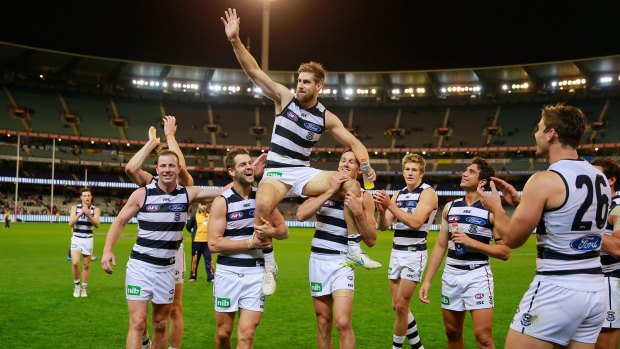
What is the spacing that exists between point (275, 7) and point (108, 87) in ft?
116

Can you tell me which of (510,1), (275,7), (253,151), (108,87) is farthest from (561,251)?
(108,87)

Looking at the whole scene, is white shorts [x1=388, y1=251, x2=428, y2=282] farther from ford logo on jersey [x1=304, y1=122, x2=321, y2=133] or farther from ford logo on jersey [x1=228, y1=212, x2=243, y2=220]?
ford logo on jersey [x1=228, y1=212, x2=243, y2=220]

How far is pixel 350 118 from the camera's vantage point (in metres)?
73.9

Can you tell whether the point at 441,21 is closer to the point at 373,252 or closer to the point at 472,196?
the point at 373,252

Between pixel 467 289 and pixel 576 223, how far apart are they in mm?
2747

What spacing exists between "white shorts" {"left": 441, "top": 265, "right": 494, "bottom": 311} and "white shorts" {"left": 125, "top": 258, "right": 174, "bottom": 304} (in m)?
3.53

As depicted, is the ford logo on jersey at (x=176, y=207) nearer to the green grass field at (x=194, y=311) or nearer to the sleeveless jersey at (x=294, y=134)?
the sleeveless jersey at (x=294, y=134)

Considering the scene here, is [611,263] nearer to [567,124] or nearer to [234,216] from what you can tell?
[567,124]

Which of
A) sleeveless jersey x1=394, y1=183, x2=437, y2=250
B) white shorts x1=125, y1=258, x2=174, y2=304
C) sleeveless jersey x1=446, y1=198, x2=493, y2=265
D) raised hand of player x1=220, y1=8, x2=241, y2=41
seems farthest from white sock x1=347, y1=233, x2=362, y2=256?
raised hand of player x1=220, y1=8, x2=241, y2=41

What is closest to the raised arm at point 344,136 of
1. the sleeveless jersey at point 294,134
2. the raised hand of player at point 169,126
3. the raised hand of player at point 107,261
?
the sleeveless jersey at point 294,134

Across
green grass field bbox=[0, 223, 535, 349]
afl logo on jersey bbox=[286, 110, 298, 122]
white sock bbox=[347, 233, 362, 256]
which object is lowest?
green grass field bbox=[0, 223, 535, 349]

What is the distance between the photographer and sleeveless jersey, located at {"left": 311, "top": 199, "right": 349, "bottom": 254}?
21.1ft

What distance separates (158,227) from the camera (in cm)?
665

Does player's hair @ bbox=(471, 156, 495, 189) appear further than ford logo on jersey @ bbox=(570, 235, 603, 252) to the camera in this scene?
Yes
